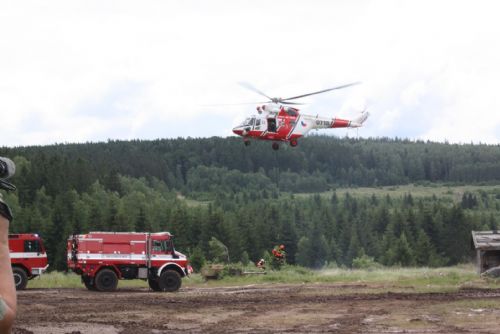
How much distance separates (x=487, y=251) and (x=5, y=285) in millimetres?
42308

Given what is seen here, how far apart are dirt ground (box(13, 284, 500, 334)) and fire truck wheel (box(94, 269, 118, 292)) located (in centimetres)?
186

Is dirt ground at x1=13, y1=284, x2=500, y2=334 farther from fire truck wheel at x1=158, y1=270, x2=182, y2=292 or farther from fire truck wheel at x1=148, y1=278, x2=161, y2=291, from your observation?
fire truck wheel at x1=148, y1=278, x2=161, y2=291

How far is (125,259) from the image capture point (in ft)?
120

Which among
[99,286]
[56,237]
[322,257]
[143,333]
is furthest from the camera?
[322,257]

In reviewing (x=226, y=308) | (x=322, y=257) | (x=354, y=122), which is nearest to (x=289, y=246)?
(x=322, y=257)

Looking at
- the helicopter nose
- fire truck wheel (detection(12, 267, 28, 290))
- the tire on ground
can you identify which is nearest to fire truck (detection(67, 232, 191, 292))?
the tire on ground

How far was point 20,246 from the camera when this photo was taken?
37.7m

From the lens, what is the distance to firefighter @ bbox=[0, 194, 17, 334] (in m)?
2.33

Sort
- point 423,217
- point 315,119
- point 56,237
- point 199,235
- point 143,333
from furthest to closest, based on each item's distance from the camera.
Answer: point 423,217
point 199,235
point 56,237
point 315,119
point 143,333

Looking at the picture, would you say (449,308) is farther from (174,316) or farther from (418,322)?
(174,316)

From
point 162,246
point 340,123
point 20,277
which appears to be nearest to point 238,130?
point 340,123

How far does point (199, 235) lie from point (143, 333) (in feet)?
287

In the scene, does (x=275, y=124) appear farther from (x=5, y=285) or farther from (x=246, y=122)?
(x=5, y=285)

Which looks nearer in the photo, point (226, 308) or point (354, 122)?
point (226, 308)
